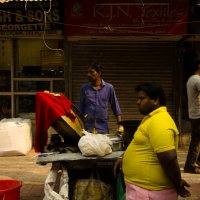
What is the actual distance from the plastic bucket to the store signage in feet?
13.3

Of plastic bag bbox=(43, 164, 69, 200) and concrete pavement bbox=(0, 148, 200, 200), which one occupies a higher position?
plastic bag bbox=(43, 164, 69, 200)

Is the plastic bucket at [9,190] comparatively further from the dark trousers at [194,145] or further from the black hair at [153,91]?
the dark trousers at [194,145]

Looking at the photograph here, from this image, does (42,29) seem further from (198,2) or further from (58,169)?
(58,169)

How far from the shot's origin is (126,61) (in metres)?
8.47

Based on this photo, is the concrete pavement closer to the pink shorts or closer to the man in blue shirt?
the man in blue shirt

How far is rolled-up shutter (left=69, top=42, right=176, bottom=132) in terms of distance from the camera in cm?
845

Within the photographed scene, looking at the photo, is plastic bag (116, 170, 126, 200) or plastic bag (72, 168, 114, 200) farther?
plastic bag (72, 168, 114, 200)

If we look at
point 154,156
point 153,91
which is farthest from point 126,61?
point 154,156

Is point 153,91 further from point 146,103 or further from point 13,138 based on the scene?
point 13,138

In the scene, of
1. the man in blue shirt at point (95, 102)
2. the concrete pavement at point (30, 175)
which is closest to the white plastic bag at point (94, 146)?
the man in blue shirt at point (95, 102)

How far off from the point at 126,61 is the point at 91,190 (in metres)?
4.45

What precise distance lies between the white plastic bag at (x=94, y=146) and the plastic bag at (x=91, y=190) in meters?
0.46

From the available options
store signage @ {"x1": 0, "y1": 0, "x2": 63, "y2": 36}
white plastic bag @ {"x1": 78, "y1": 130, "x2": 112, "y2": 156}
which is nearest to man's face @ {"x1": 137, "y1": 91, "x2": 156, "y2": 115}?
white plastic bag @ {"x1": 78, "y1": 130, "x2": 112, "y2": 156}

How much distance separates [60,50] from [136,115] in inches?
84.1
